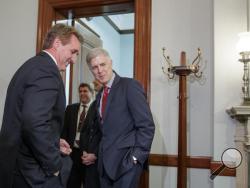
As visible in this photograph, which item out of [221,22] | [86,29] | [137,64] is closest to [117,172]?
[137,64]

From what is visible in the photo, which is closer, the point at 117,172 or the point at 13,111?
the point at 13,111

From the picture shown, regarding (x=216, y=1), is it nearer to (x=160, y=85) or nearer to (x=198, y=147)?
(x=160, y=85)

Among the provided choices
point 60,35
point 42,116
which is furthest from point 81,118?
point 42,116

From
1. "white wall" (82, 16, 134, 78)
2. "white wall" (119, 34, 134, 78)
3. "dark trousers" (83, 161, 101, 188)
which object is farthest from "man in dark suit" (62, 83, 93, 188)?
"white wall" (119, 34, 134, 78)

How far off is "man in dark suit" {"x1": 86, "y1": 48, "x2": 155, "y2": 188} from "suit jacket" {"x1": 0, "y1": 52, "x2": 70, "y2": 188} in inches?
17.2

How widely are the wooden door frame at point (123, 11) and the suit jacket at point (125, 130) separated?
0.65 metres

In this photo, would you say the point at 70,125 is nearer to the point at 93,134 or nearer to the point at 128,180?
the point at 93,134

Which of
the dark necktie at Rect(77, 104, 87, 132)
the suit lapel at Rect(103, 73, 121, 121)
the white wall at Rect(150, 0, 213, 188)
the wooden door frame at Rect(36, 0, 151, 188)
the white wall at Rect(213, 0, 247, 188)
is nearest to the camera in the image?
the suit lapel at Rect(103, 73, 121, 121)

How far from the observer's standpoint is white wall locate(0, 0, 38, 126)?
119 inches

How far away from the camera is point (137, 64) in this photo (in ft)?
8.47

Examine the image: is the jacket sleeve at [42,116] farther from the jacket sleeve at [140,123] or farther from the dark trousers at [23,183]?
the jacket sleeve at [140,123]

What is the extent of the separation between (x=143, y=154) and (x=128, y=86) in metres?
0.41

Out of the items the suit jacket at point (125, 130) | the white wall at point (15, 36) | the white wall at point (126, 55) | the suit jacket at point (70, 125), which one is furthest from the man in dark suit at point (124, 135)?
the white wall at point (126, 55)

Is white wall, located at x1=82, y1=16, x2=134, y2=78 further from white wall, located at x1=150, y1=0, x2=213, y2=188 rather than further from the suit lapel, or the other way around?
the suit lapel
